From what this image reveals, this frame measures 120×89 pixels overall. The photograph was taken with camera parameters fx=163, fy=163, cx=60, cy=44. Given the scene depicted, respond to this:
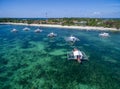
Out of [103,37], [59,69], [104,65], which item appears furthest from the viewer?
[103,37]

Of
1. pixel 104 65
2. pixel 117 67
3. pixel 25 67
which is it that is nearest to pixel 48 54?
pixel 25 67

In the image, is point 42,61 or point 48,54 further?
point 48,54

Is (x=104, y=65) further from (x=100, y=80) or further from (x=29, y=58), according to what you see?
(x=29, y=58)

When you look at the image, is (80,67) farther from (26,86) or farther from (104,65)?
(26,86)

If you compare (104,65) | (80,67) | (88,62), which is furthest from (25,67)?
(104,65)

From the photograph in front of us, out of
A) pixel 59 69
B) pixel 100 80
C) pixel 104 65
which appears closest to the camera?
pixel 100 80

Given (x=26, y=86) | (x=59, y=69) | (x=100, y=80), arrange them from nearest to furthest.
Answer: (x=26, y=86), (x=100, y=80), (x=59, y=69)

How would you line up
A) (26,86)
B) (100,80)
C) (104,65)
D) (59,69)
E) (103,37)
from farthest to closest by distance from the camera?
1. (103,37)
2. (104,65)
3. (59,69)
4. (100,80)
5. (26,86)

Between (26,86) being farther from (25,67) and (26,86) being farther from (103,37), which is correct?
(103,37)

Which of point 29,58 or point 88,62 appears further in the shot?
point 29,58
